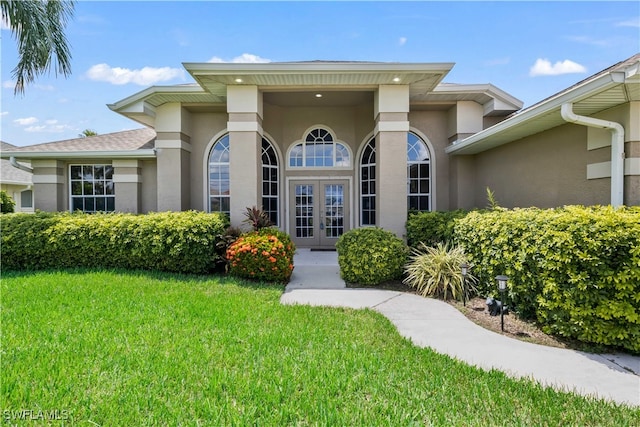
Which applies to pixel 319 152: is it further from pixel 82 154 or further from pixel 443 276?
pixel 82 154

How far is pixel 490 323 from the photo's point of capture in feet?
15.7

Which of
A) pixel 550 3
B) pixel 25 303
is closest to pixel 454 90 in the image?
pixel 550 3

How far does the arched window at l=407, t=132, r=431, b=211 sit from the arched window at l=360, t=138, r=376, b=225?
1.17 meters

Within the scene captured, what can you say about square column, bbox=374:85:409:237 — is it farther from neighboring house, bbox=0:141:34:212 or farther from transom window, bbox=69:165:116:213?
neighboring house, bbox=0:141:34:212

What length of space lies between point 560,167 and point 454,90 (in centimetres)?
364

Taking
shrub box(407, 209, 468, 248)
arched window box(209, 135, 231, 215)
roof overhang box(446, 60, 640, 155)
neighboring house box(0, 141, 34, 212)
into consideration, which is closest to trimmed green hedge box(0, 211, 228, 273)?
arched window box(209, 135, 231, 215)

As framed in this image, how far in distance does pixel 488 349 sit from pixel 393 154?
5.19 m

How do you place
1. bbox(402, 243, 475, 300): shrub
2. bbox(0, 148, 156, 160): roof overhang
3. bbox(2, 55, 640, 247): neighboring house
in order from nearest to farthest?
bbox(2, 55, 640, 247): neighboring house, bbox(402, 243, 475, 300): shrub, bbox(0, 148, 156, 160): roof overhang

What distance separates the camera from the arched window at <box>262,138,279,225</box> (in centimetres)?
1066

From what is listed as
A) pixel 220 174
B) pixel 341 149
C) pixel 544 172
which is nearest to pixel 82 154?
pixel 220 174

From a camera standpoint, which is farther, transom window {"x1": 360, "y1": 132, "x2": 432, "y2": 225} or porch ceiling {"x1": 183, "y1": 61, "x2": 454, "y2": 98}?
transom window {"x1": 360, "y1": 132, "x2": 432, "y2": 225}

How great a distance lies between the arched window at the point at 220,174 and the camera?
10398 millimetres

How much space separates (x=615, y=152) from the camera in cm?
502

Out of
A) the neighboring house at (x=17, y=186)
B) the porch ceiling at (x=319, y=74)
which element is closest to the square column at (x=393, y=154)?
the porch ceiling at (x=319, y=74)
